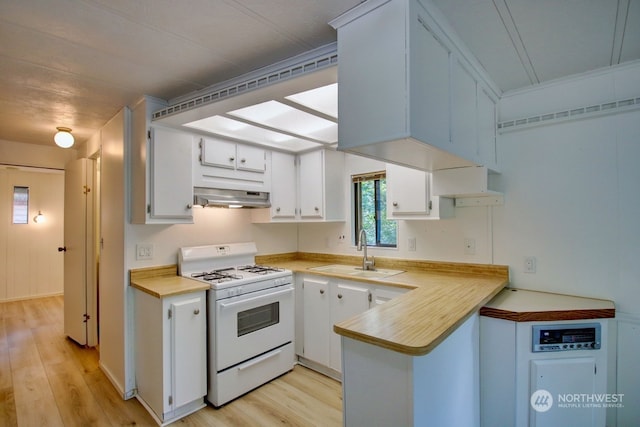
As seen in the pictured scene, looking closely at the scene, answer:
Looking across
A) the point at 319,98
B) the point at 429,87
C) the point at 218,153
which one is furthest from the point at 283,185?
the point at 429,87

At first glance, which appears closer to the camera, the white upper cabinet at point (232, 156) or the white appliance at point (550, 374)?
the white appliance at point (550, 374)

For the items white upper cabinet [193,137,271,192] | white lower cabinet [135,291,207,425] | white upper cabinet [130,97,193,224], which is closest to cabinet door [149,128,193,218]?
white upper cabinet [130,97,193,224]

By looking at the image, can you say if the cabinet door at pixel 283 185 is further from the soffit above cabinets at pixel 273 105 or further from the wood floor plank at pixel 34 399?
the wood floor plank at pixel 34 399

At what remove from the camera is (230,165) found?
288 centimetres

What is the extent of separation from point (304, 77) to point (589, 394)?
90.2 inches

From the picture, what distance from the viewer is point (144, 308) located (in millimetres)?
2387

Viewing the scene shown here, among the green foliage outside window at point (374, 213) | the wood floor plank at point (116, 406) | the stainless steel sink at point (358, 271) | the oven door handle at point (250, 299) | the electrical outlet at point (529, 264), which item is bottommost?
the wood floor plank at point (116, 406)

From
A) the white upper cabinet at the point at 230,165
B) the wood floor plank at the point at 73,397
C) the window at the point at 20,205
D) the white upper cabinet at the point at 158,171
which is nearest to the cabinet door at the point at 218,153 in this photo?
the white upper cabinet at the point at 230,165

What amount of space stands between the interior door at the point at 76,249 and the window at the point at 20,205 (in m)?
2.62

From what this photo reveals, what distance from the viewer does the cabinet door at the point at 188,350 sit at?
Answer: 219cm

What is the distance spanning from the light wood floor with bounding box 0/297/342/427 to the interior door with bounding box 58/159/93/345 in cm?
34

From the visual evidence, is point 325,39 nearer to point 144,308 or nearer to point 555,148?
point 555,148

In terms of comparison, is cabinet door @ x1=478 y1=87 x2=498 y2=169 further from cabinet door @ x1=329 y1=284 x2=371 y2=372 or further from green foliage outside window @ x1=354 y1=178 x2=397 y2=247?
cabinet door @ x1=329 y1=284 x2=371 y2=372

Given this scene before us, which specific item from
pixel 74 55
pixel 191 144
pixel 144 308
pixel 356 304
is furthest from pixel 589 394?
pixel 74 55
